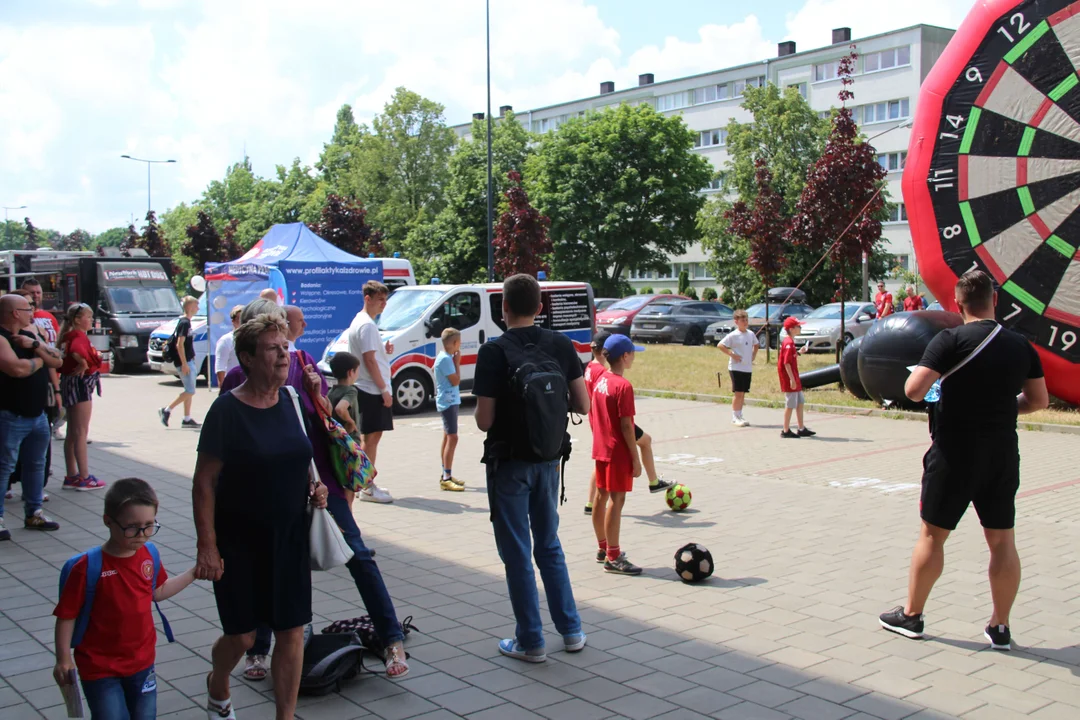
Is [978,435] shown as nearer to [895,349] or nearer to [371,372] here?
[371,372]

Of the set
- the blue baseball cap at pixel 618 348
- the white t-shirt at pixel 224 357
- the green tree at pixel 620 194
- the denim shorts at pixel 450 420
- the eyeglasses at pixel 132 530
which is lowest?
the denim shorts at pixel 450 420

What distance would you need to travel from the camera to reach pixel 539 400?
4.81m

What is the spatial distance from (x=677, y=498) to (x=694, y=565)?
2.16m

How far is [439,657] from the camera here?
5062mm

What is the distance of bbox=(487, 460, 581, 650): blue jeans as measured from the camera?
4930 mm

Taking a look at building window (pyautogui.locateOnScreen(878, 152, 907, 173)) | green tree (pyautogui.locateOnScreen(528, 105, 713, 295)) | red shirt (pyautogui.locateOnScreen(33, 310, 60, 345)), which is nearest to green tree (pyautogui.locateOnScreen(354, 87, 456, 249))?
green tree (pyautogui.locateOnScreen(528, 105, 713, 295))

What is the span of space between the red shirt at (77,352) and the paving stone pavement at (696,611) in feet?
3.96

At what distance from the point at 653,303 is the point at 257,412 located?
30.2m

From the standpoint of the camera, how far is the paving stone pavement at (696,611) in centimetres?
447

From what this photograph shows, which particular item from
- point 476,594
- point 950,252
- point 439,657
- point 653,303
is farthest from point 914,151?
point 653,303

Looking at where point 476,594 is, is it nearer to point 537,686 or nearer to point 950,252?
point 537,686

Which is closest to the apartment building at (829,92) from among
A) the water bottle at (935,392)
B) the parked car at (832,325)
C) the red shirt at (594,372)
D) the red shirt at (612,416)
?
the parked car at (832,325)

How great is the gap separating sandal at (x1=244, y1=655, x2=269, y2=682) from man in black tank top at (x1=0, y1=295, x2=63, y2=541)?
3688mm

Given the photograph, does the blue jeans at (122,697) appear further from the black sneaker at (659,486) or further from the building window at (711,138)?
the building window at (711,138)
